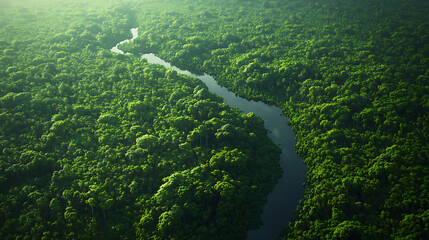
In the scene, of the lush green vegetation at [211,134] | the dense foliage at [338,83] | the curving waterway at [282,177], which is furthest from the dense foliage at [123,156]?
the dense foliage at [338,83]

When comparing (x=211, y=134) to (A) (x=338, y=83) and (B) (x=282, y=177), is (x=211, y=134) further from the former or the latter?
(A) (x=338, y=83)

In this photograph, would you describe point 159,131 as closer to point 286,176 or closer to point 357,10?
point 286,176

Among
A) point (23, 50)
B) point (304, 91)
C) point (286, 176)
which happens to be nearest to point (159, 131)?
point (286, 176)

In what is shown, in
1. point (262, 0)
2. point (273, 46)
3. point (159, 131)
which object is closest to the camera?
point (159, 131)

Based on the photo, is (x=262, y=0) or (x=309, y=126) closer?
(x=309, y=126)

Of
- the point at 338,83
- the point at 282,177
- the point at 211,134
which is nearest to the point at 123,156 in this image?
the point at 211,134

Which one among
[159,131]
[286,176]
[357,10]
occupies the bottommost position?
[286,176]
